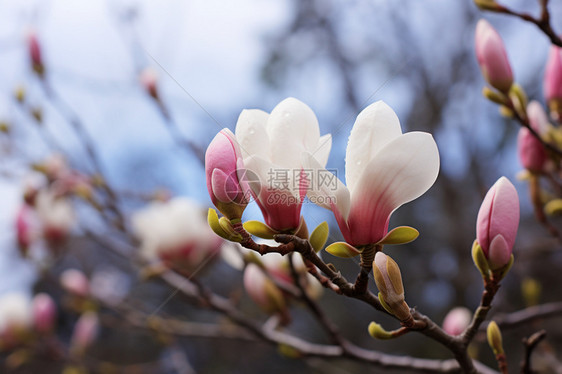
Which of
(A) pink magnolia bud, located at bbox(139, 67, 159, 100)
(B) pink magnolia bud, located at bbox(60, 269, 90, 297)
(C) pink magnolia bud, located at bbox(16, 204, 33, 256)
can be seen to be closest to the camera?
(A) pink magnolia bud, located at bbox(139, 67, 159, 100)

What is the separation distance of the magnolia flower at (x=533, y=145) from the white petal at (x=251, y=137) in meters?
0.47

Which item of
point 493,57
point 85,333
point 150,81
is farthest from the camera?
point 85,333

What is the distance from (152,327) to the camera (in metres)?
1.05

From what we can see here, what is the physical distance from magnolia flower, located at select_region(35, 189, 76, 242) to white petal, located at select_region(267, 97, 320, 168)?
1.09 meters

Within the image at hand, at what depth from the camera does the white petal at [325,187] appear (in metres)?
0.32

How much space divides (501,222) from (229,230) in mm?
220

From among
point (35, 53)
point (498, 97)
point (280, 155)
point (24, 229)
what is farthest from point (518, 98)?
point (24, 229)

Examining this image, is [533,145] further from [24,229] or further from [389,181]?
[24,229]

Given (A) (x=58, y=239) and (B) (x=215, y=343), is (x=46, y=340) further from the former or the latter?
(B) (x=215, y=343)

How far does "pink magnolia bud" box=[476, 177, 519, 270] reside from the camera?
0.36 meters

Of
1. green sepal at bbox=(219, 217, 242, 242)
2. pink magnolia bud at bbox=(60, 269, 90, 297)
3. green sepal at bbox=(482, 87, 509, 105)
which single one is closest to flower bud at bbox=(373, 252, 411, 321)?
green sepal at bbox=(219, 217, 242, 242)

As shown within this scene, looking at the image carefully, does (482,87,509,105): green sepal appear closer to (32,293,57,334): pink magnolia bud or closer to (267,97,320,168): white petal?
(267,97,320,168): white petal

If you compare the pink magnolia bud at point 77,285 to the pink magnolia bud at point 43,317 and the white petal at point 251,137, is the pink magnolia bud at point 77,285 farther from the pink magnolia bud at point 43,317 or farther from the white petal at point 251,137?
the white petal at point 251,137

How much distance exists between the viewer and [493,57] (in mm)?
573
